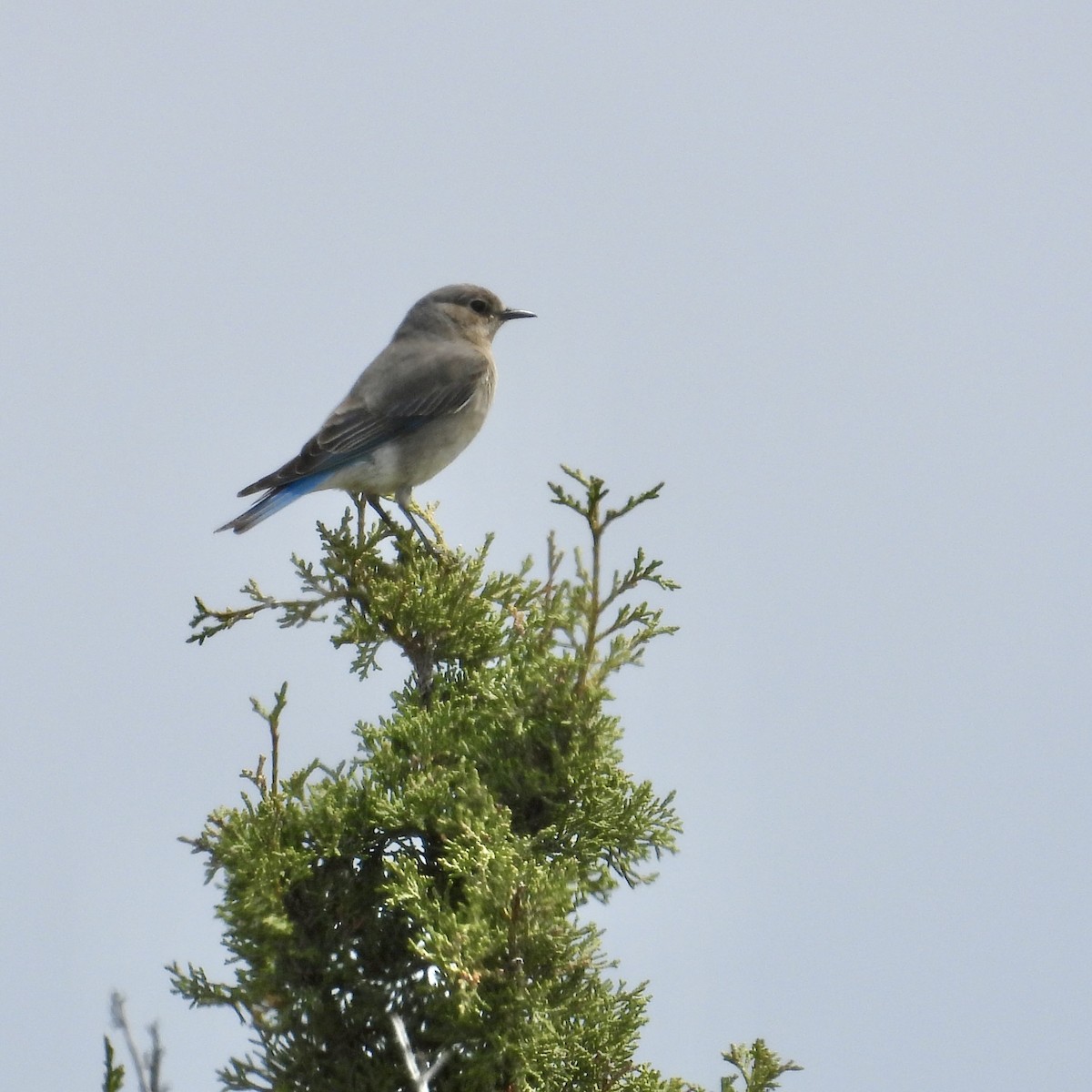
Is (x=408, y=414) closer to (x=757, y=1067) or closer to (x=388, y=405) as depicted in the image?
(x=388, y=405)

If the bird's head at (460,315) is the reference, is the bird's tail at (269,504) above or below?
below

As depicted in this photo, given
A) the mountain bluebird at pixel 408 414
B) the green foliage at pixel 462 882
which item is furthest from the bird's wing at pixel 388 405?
the green foliage at pixel 462 882

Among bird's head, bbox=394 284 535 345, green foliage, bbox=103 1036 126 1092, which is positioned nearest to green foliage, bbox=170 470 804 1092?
green foliage, bbox=103 1036 126 1092

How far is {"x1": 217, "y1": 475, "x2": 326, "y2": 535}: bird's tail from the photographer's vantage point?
250 inches

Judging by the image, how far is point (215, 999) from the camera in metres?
4.20

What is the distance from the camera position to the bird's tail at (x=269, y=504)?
20.8 feet

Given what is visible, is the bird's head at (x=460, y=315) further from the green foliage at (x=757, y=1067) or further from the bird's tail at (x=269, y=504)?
the green foliage at (x=757, y=1067)

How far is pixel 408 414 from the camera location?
24.3 feet

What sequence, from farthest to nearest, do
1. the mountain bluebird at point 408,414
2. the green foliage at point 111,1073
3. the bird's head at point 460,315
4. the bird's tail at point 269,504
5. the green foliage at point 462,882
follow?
the bird's head at point 460,315
the mountain bluebird at point 408,414
the bird's tail at point 269,504
the green foliage at point 462,882
the green foliage at point 111,1073

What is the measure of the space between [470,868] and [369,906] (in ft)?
1.46

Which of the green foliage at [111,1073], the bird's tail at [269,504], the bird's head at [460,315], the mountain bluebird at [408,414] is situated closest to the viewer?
the green foliage at [111,1073]

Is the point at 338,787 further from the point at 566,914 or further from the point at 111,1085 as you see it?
the point at 111,1085

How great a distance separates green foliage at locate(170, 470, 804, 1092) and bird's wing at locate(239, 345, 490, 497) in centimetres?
244

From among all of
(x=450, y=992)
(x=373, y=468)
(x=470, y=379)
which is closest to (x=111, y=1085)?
(x=450, y=992)
